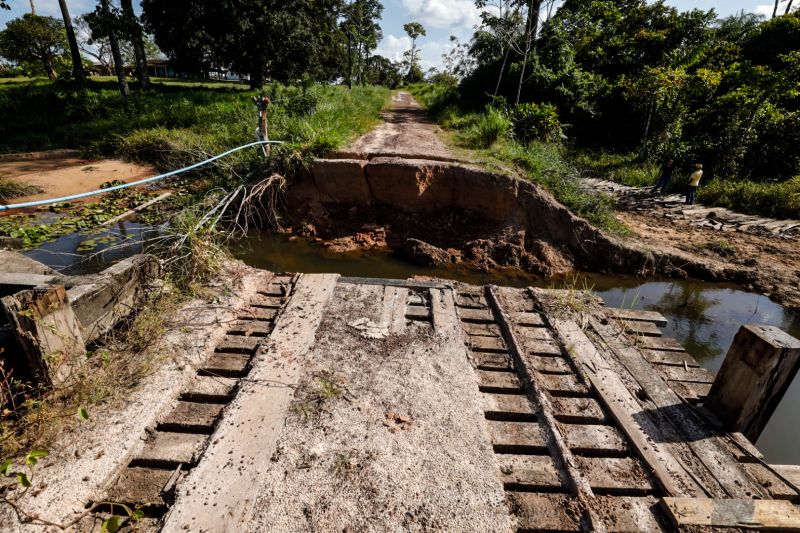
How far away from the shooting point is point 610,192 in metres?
11.0

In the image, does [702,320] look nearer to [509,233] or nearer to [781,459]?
[781,459]

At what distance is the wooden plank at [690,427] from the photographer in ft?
7.68

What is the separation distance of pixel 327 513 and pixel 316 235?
19.4 feet

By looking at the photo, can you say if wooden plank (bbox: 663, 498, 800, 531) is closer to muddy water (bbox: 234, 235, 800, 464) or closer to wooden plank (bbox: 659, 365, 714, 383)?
wooden plank (bbox: 659, 365, 714, 383)

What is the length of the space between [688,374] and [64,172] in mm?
13029

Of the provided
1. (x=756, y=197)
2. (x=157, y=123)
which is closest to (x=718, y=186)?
(x=756, y=197)

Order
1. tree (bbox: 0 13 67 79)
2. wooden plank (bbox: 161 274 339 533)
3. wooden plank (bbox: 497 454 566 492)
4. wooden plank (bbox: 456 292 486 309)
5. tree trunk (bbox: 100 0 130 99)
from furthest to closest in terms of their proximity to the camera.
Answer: tree (bbox: 0 13 67 79) < tree trunk (bbox: 100 0 130 99) < wooden plank (bbox: 456 292 486 309) < wooden plank (bbox: 497 454 566 492) < wooden plank (bbox: 161 274 339 533)

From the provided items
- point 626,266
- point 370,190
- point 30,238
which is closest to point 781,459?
point 626,266

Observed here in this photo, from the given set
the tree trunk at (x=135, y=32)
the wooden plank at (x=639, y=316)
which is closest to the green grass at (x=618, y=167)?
the wooden plank at (x=639, y=316)

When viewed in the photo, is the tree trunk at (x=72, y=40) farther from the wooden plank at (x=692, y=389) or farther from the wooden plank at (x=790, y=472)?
the wooden plank at (x=790, y=472)

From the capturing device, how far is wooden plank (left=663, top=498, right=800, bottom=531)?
205cm

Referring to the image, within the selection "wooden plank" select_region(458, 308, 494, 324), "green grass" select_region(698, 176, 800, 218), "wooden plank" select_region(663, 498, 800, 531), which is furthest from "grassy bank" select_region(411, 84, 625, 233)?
"wooden plank" select_region(663, 498, 800, 531)

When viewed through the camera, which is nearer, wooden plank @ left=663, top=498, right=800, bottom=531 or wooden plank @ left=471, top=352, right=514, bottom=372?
wooden plank @ left=663, top=498, right=800, bottom=531

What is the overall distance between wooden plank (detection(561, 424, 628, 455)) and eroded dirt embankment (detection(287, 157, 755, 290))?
Answer: 167 inches
